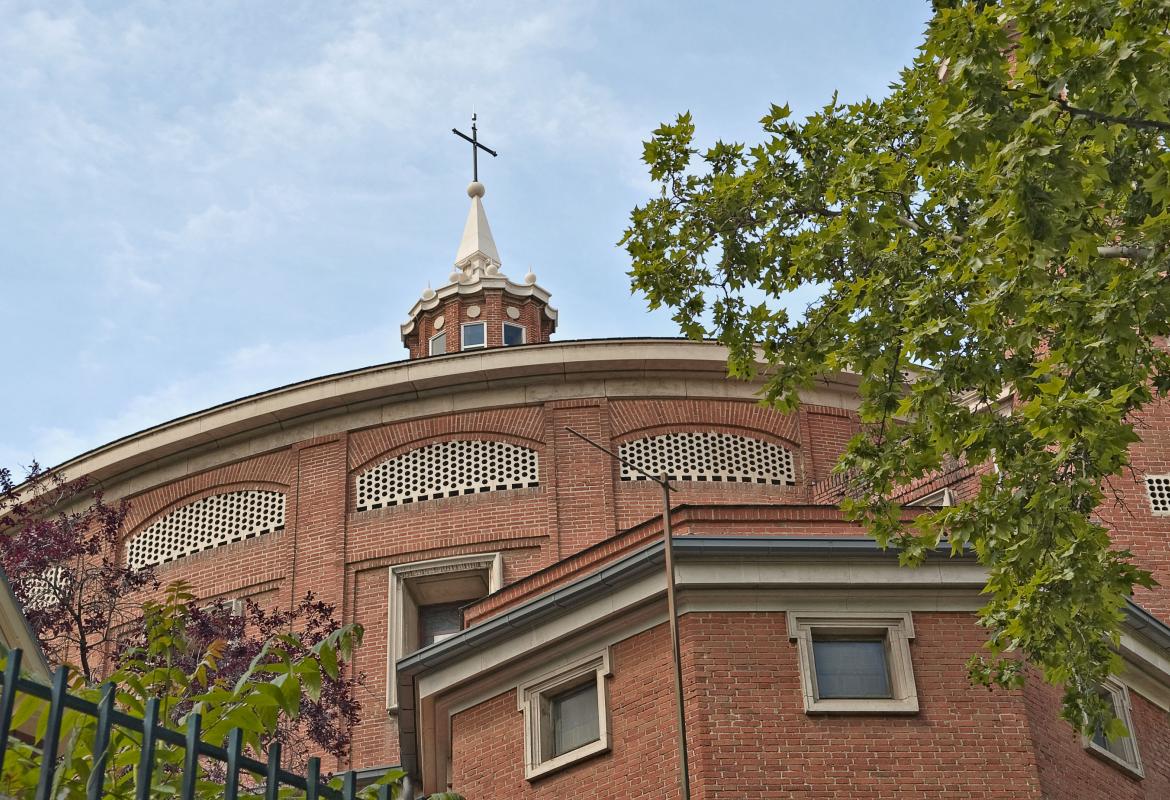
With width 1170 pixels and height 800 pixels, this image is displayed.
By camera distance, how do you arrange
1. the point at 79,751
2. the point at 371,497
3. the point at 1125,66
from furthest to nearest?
the point at 371,497
the point at 1125,66
the point at 79,751

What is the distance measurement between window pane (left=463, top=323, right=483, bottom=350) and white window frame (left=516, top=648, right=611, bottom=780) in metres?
19.6

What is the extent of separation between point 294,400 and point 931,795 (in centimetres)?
1766

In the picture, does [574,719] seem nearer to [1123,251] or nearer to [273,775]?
[1123,251]

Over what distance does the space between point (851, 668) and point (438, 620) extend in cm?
1326

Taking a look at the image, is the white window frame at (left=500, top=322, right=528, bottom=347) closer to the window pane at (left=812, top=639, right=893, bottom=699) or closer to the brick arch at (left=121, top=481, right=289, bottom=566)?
the brick arch at (left=121, top=481, right=289, bottom=566)

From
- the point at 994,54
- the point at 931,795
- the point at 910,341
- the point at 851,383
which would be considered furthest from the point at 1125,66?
the point at 851,383

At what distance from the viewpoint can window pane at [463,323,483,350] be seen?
36.8 meters

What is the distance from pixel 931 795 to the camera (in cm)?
1567

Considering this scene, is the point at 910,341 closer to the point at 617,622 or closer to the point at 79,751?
the point at 617,622

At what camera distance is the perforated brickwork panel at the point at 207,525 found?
30.1m

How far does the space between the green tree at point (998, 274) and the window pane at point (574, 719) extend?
3.92 meters

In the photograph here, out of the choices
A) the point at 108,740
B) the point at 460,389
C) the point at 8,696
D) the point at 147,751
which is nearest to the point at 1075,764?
the point at 147,751

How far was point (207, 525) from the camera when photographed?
30547 mm

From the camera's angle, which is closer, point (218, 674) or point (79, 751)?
point (79, 751)
